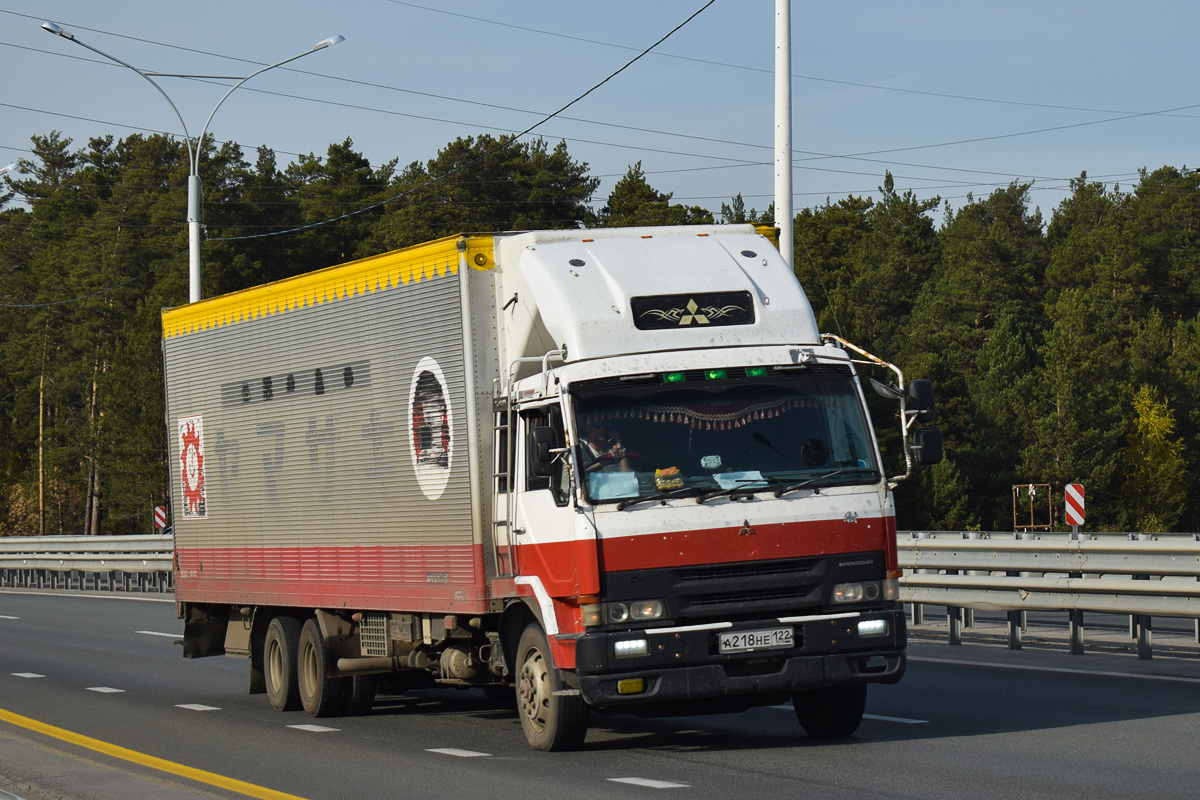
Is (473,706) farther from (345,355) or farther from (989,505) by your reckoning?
(989,505)

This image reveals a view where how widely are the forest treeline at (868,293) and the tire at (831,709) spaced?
63.0m

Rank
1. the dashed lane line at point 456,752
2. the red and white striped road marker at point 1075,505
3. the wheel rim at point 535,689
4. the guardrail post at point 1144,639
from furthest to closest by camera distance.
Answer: the red and white striped road marker at point 1075,505 < the guardrail post at point 1144,639 < the dashed lane line at point 456,752 < the wheel rim at point 535,689

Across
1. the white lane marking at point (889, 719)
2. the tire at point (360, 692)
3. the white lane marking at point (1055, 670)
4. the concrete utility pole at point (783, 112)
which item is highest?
the concrete utility pole at point (783, 112)

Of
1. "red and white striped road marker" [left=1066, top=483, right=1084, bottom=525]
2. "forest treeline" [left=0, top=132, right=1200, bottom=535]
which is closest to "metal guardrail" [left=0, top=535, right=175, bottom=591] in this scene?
"red and white striped road marker" [left=1066, top=483, right=1084, bottom=525]

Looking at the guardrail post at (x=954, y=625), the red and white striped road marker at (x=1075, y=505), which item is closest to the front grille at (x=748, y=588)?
the guardrail post at (x=954, y=625)

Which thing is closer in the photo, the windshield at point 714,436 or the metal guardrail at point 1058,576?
the windshield at point 714,436

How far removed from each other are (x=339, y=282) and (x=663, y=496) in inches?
162

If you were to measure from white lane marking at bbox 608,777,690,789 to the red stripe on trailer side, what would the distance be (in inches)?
73.5

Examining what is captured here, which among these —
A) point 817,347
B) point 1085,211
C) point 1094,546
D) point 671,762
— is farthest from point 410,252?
point 1085,211

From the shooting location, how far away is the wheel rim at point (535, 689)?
10055 mm

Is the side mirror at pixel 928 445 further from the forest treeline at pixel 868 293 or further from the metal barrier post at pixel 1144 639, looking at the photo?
the forest treeline at pixel 868 293

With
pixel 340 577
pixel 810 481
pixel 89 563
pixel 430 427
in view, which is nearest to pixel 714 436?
pixel 810 481

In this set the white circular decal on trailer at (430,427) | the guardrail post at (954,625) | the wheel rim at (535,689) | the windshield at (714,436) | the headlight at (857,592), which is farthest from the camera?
the guardrail post at (954,625)

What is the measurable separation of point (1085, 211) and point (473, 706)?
333 feet
